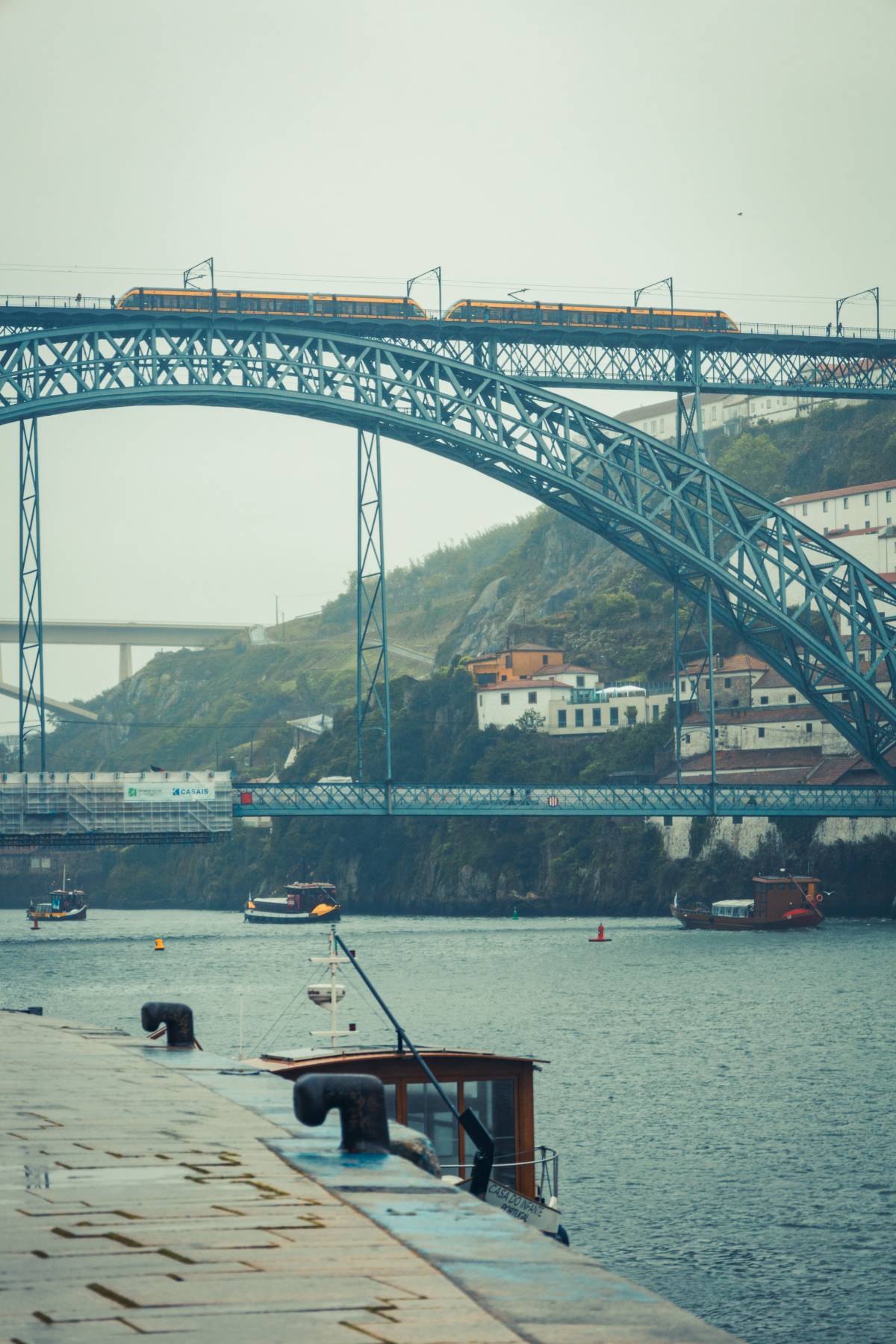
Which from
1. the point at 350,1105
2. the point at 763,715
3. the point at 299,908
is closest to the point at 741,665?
the point at 763,715

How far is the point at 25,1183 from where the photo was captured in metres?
10.2

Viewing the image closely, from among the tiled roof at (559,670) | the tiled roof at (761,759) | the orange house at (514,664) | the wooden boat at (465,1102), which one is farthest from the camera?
the orange house at (514,664)

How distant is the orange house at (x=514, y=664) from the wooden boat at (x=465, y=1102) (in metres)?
98.0

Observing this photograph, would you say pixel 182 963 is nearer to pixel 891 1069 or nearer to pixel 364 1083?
pixel 891 1069

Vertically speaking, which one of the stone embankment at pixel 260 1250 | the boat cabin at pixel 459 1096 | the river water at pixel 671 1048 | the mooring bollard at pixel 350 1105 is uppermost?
the mooring bollard at pixel 350 1105

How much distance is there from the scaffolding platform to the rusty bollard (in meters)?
56.3

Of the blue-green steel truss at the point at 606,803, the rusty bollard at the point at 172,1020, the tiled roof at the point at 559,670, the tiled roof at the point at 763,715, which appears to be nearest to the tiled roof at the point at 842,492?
the tiled roof at the point at 559,670

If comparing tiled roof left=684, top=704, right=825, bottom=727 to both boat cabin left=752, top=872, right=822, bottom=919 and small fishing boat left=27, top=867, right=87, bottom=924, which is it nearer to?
boat cabin left=752, top=872, right=822, bottom=919

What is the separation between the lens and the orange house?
123 meters

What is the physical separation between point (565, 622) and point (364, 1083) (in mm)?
124122

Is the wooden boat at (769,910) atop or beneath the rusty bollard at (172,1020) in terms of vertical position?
beneath

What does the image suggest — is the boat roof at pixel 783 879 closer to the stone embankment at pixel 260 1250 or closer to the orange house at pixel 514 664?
the orange house at pixel 514 664

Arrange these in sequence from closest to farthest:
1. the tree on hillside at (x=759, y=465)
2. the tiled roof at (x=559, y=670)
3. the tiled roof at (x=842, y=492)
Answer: the tiled roof at (x=842, y=492) < the tiled roof at (x=559, y=670) < the tree on hillside at (x=759, y=465)

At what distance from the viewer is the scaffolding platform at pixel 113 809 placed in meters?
74.7
